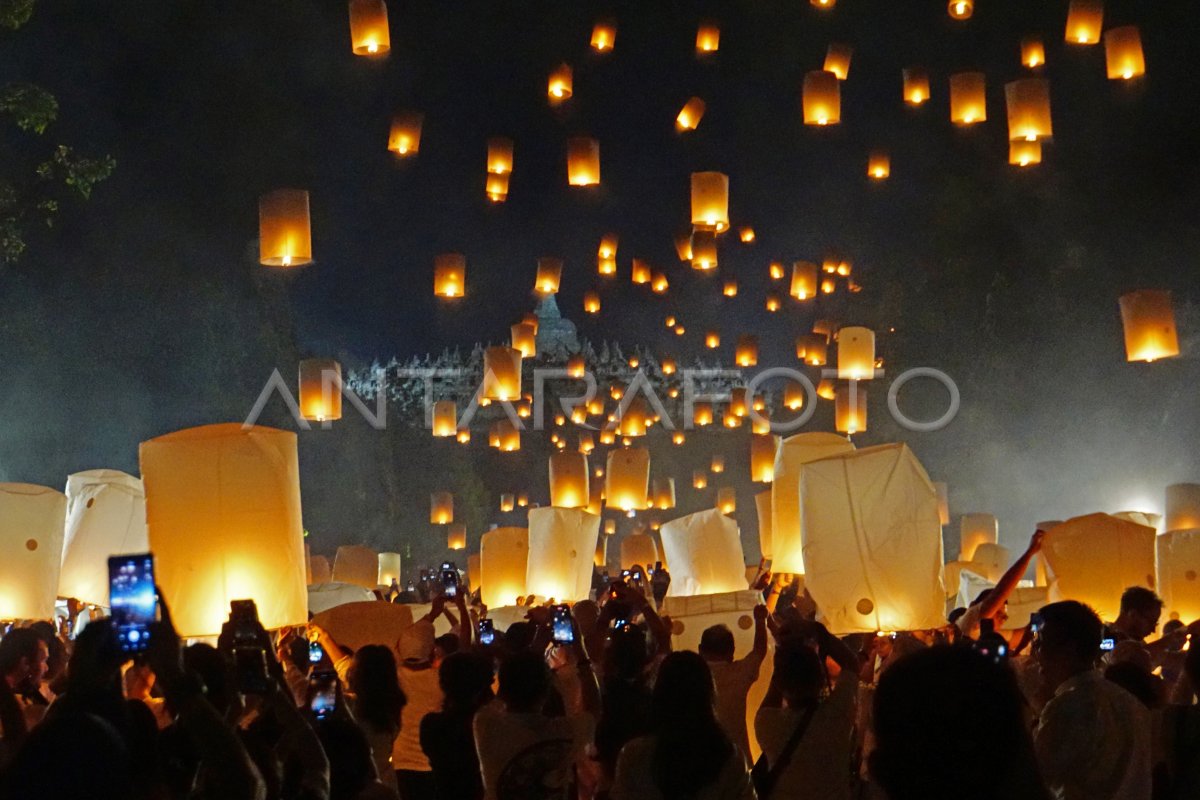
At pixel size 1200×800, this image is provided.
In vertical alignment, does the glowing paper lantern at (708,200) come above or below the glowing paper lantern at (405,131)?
below

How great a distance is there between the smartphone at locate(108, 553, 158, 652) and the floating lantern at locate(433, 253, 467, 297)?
11.6 meters

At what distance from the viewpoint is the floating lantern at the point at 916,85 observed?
13445 millimetres

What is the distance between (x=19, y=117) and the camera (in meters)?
11.5

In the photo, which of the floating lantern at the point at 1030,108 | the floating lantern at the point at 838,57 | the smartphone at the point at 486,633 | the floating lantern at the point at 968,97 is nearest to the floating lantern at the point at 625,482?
the floating lantern at the point at 838,57

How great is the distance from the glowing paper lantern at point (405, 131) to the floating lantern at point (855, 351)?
196 inches

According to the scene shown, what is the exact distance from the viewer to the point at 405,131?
523 inches

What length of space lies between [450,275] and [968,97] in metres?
5.74

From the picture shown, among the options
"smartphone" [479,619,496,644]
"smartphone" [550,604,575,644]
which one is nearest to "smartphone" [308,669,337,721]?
"smartphone" [550,604,575,644]

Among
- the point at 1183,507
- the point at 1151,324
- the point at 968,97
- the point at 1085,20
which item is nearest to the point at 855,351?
the point at 968,97

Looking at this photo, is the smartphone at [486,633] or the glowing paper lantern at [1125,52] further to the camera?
the glowing paper lantern at [1125,52]

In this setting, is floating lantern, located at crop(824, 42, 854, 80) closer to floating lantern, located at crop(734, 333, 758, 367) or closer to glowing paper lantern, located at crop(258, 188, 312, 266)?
glowing paper lantern, located at crop(258, 188, 312, 266)

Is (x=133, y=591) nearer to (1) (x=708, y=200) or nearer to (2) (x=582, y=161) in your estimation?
(1) (x=708, y=200)

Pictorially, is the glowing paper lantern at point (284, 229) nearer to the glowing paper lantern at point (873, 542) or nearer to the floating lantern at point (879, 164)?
the glowing paper lantern at point (873, 542)

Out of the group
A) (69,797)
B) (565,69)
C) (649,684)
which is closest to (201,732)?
(69,797)
